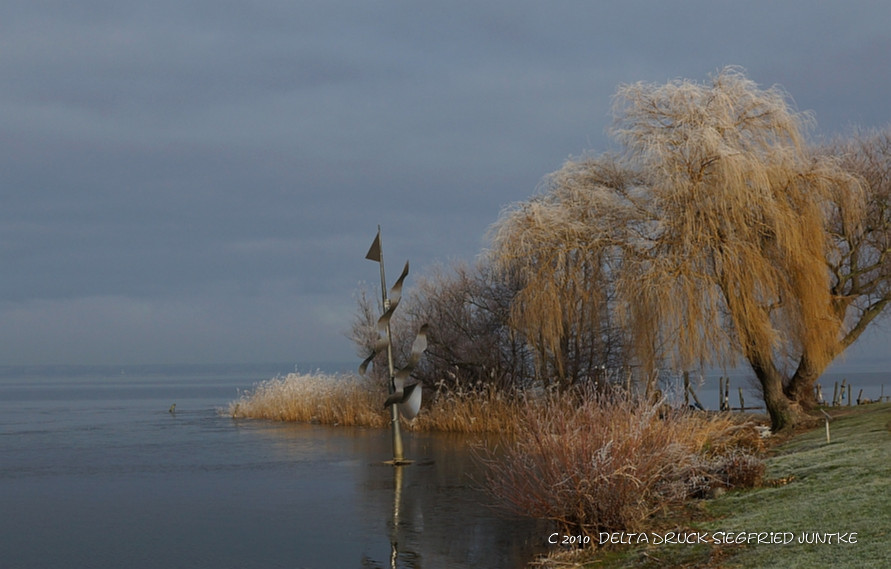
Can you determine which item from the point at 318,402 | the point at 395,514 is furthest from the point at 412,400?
the point at 318,402

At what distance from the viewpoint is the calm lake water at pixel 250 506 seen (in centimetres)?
1064

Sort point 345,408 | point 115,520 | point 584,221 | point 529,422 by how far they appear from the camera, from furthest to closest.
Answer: point 345,408 < point 584,221 < point 115,520 < point 529,422

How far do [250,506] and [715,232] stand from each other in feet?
34.6

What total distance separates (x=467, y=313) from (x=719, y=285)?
1101 cm

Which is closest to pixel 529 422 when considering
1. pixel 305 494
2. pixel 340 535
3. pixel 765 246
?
pixel 340 535

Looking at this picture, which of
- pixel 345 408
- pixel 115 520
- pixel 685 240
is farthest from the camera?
pixel 345 408

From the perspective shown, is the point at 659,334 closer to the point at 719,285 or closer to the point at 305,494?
the point at 719,285

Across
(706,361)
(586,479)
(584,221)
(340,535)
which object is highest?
(584,221)

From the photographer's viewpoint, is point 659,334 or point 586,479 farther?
point 659,334

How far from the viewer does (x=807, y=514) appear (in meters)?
9.30

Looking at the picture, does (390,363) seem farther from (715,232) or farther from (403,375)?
(715,232)

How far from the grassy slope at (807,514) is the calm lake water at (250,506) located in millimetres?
1955

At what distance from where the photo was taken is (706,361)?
1909cm

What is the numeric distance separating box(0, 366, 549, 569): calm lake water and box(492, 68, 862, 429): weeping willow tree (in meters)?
5.07
